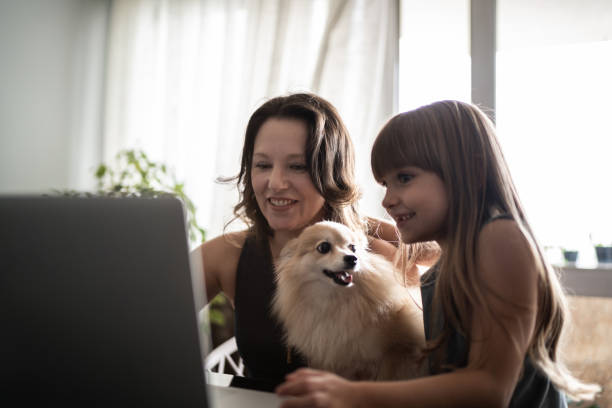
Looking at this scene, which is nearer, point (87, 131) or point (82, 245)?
point (82, 245)

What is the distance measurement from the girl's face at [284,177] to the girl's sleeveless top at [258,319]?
142 millimetres

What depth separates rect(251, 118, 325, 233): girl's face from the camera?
1.32 metres

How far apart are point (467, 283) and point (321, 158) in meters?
0.65

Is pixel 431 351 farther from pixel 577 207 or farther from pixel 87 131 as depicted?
pixel 87 131

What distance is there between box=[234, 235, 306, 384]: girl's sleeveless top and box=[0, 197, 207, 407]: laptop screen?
2.47ft

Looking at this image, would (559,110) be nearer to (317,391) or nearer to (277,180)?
(277,180)

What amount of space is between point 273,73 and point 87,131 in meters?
1.57

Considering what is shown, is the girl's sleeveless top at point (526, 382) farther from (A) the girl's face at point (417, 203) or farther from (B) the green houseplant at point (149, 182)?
(B) the green houseplant at point (149, 182)

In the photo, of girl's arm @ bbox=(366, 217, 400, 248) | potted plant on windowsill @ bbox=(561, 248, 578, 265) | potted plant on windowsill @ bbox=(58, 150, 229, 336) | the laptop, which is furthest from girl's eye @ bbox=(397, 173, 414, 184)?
potted plant on windowsill @ bbox=(58, 150, 229, 336)

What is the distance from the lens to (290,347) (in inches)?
46.3

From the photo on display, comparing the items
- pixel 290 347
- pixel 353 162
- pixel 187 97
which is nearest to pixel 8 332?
pixel 290 347

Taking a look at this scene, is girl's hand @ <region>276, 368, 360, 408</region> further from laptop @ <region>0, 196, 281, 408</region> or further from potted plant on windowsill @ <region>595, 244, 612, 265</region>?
potted plant on windowsill @ <region>595, 244, 612, 265</region>

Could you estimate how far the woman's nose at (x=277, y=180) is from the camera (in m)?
1.29

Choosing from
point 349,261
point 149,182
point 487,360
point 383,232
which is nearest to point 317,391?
point 487,360
